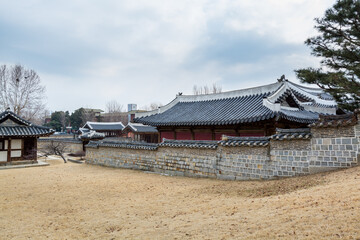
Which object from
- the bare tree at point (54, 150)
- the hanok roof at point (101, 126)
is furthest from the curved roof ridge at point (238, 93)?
the hanok roof at point (101, 126)

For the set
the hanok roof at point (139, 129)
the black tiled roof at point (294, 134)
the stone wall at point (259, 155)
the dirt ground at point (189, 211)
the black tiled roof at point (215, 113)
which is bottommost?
the dirt ground at point (189, 211)

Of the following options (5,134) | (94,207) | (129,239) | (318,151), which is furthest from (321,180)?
(5,134)

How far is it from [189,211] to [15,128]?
759 inches

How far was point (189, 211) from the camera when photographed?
6.43 meters

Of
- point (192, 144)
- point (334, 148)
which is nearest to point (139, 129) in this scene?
point (192, 144)

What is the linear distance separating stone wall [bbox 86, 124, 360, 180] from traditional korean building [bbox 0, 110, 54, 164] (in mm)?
11182

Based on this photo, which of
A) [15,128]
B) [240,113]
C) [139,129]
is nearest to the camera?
[240,113]

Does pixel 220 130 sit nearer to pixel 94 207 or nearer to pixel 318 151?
pixel 318 151

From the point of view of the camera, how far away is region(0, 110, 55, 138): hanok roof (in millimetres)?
19156

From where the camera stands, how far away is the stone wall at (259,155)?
26.0ft

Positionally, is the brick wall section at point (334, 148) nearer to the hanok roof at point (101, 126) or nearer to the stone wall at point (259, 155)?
the stone wall at point (259, 155)

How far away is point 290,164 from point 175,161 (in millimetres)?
5902

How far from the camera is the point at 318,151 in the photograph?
326 inches

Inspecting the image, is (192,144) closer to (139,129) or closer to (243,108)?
(243,108)
